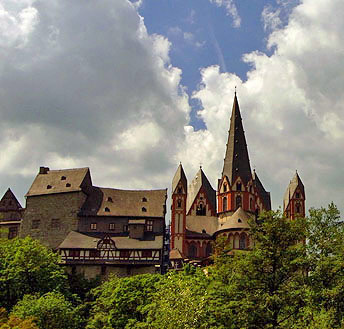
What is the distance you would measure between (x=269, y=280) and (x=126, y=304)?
18.2 m

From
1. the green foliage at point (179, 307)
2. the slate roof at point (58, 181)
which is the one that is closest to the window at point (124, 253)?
the slate roof at point (58, 181)

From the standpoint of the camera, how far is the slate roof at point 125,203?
265ft

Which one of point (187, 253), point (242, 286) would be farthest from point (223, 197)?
point (242, 286)

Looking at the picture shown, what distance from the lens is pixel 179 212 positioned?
297ft

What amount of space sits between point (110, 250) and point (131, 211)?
7764mm

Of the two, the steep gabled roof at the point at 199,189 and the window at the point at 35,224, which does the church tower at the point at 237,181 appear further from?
the window at the point at 35,224

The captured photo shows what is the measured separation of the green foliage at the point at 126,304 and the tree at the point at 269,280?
1270 centimetres

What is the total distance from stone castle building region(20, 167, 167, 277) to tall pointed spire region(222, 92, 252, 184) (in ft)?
58.3

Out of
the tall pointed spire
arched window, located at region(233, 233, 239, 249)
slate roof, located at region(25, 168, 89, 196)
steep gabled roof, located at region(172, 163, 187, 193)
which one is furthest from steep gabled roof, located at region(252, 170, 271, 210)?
slate roof, located at region(25, 168, 89, 196)

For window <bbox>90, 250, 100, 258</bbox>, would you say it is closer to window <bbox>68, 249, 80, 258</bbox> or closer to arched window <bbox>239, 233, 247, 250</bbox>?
window <bbox>68, 249, 80, 258</bbox>

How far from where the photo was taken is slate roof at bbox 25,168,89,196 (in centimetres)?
8262

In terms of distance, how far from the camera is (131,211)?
80.9m

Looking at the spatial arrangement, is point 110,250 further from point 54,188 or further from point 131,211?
point 54,188

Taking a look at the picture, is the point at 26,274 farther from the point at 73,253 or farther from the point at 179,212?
the point at 179,212
